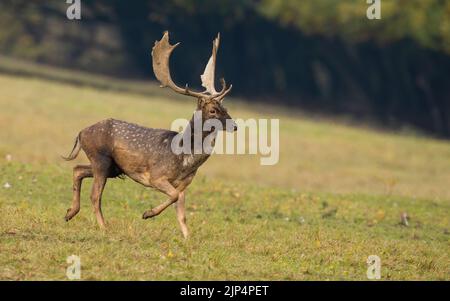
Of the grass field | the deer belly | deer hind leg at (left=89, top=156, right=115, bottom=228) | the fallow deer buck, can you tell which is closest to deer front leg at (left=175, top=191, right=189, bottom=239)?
the fallow deer buck

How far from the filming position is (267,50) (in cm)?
6925

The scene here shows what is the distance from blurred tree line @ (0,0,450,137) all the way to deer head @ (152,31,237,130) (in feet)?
151

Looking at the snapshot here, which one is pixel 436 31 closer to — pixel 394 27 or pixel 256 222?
pixel 394 27

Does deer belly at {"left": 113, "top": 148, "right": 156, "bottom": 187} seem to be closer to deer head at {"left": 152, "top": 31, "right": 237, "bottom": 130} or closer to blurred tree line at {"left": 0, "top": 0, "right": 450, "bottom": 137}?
deer head at {"left": 152, "top": 31, "right": 237, "bottom": 130}

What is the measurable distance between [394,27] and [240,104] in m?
11.0

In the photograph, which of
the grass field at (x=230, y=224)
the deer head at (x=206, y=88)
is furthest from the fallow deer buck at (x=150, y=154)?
the grass field at (x=230, y=224)

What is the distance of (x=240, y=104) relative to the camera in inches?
2255

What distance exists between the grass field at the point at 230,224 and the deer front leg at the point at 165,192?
306 millimetres

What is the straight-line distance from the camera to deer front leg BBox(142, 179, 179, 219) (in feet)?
48.7

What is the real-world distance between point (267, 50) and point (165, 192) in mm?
54856

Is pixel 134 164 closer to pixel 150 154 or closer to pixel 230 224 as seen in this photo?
pixel 150 154

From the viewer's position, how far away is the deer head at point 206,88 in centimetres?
1508

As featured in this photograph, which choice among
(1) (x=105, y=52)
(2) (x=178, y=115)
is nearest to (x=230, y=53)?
(1) (x=105, y=52)

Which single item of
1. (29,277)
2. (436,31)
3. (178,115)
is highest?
(436,31)
